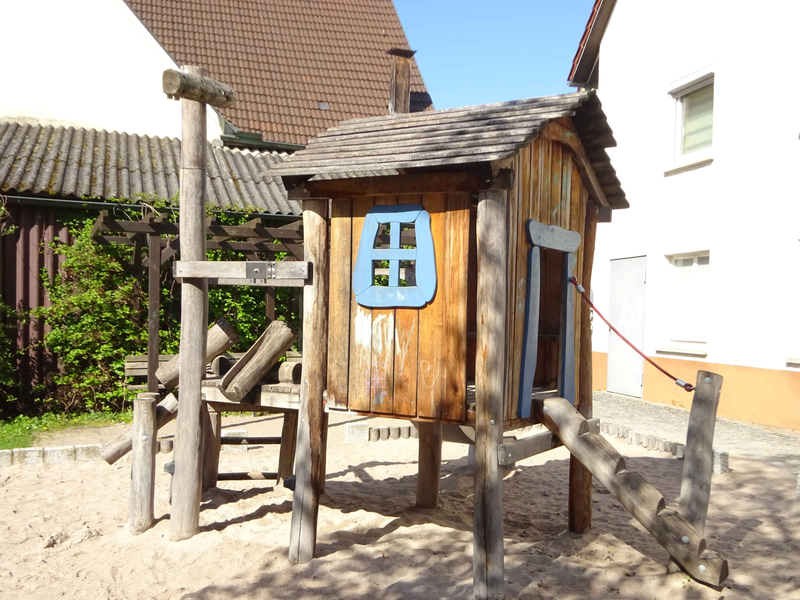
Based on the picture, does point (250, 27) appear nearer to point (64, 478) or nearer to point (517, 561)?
point (64, 478)

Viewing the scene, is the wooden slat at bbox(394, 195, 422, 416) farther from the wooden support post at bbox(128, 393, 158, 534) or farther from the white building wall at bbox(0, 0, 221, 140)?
the white building wall at bbox(0, 0, 221, 140)

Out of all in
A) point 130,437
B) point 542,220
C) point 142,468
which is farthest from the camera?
point 130,437

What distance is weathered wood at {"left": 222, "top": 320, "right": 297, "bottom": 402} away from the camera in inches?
215

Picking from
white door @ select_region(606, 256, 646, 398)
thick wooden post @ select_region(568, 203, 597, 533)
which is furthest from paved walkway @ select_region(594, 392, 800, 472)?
thick wooden post @ select_region(568, 203, 597, 533)

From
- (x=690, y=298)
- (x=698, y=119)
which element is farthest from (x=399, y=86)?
(x=690, y=298)

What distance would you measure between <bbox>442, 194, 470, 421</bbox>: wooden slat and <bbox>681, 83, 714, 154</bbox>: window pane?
872 cm

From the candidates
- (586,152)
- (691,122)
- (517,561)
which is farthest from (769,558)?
(691,122)

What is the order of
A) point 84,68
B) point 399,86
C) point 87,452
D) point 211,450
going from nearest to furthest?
point 211,450, point 87,452, point 399,86, point 84,68

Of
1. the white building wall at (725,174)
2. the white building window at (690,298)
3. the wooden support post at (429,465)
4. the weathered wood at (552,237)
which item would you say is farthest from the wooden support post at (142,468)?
the white building window at (690,298)

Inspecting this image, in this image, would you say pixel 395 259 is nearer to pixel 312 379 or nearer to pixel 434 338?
pixel 434 338

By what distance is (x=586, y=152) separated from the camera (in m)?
5.66

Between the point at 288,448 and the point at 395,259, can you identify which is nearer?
the point at 395,259

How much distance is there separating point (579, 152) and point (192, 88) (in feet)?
9.01

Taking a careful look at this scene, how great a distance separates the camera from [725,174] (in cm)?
1126
